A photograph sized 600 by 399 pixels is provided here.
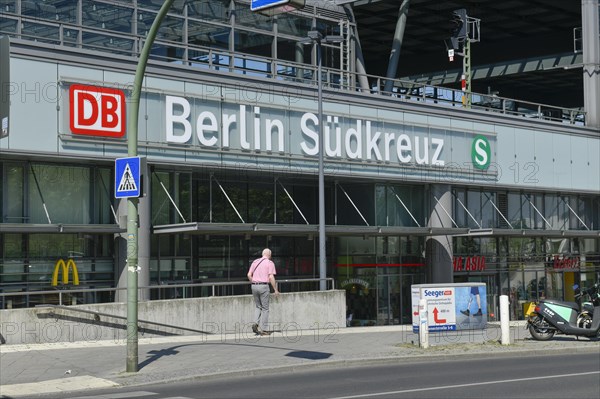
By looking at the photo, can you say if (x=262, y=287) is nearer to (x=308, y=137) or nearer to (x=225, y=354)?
(x=225, y=354)

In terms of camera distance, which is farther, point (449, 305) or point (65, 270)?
point (65, 270)

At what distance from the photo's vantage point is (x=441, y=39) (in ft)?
162

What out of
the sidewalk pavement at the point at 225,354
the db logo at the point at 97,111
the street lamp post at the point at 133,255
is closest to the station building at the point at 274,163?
the db logo at the point at 97,111

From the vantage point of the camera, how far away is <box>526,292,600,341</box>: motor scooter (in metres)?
22.6

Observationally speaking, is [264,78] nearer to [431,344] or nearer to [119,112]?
[119,112]

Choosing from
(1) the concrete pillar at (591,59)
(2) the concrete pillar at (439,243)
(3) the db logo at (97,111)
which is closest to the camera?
(3) the db logo at (97,111)

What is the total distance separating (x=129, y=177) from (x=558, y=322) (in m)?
11.5

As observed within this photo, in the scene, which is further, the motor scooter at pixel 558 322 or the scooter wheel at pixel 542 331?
the scooter wheel at pixel 542 331

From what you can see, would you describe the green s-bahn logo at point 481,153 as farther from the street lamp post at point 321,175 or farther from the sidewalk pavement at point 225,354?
the sidewalk pavement at point 225,354

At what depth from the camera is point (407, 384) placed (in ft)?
49.2

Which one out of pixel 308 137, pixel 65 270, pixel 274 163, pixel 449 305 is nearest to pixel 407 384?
pixel 449 305

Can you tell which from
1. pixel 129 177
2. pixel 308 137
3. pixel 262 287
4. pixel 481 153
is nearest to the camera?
pixel 129 177

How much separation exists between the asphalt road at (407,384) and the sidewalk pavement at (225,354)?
1.43ft

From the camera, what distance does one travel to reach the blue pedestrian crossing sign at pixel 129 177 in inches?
628
